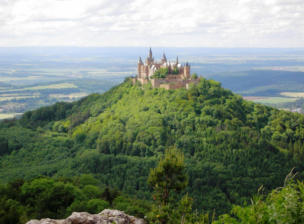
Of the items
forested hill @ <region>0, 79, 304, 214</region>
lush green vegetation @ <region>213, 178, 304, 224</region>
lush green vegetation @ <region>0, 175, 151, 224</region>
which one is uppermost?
lush green vegetation @ <region>213, 178, 304, 224</region>

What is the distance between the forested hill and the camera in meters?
57.4

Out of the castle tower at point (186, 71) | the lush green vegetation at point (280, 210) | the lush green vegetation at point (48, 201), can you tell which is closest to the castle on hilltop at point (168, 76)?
the castle tower at point (186, 71)

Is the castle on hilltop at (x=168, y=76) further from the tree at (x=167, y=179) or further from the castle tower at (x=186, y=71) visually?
the tree at (x=167, y=179)

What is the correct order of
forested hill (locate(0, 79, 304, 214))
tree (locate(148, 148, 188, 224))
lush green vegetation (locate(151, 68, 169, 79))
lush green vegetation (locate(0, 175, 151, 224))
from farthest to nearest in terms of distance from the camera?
lush green vegetation (locate(151, 68, 169, 79)) < forested hill (locate(0, 79, 304, 214)) < lush green vegetation (locate(0, 175, 151, 224)) < tree (locate(148, 148, 188, 224))

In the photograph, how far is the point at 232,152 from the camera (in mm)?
63812

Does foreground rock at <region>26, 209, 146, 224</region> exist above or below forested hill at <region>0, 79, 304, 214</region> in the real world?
above

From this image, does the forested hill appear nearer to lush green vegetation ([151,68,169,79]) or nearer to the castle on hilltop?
the castle on hilltop

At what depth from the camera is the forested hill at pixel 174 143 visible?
188ft

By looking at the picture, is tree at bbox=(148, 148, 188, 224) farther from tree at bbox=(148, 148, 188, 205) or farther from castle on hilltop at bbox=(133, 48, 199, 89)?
castle on hilltop at bbox=(133, 48, 199, 89)

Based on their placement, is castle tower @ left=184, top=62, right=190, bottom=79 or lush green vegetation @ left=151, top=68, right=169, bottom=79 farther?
lush green vegetation @ left=151, top=68, right=169, bottom=79

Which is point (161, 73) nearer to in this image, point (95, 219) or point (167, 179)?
point (167, 179)

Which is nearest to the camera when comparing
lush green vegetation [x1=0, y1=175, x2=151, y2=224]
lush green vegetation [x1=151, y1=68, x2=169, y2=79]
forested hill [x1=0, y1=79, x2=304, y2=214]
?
lush green vegetation [x1=0, y1=175, x2=151, y2=224]

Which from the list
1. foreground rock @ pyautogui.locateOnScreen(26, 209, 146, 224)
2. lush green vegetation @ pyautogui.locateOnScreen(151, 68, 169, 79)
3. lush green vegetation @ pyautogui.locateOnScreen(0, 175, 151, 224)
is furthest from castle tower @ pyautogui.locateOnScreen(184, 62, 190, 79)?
foreground rock @ pyautogui.locateOnScreen(26, 209, 146, 224)

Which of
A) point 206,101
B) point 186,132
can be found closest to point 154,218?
point 186,132
